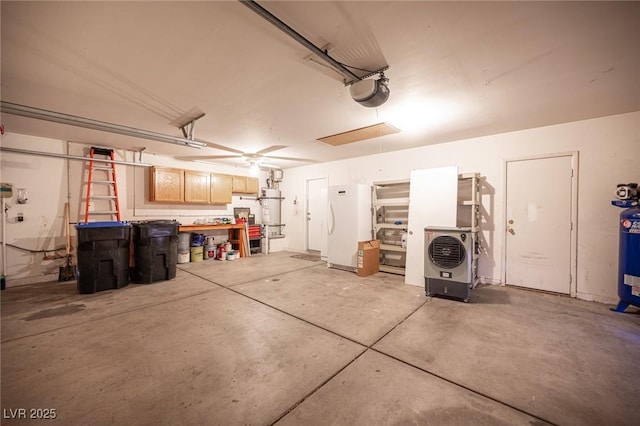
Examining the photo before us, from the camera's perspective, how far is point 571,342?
2238 millimetres

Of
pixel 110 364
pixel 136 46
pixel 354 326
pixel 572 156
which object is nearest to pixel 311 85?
pixel 136 46

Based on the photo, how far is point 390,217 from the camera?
17.9 ft

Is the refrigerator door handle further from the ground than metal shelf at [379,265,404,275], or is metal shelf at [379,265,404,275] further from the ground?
the refrigerator door handle

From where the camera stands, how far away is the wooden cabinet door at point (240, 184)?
6.79 meters

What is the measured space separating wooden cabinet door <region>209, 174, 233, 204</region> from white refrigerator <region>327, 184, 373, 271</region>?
307cm

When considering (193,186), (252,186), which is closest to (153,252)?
(193,186)

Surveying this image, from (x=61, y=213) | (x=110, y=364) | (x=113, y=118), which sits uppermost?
(x=113, y=118)

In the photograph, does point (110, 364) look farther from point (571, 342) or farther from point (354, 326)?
point (571, 342)

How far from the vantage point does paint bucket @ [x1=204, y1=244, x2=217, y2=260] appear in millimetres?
6086

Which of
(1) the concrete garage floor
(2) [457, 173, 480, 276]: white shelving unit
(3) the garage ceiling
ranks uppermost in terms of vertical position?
(3) the garage ceiling

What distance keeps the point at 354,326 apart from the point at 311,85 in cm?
265

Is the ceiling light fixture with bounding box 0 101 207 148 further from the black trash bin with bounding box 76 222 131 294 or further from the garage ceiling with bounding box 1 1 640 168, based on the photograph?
the black trash bin with bounding box 76 222 131 294

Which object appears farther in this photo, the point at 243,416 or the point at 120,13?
the point at 120,13

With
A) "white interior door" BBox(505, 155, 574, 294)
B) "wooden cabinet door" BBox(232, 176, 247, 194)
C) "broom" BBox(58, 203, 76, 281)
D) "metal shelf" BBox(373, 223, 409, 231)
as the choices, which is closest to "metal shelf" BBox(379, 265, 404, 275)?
"metal shelf" BBox(373, 223, 409, 231)
